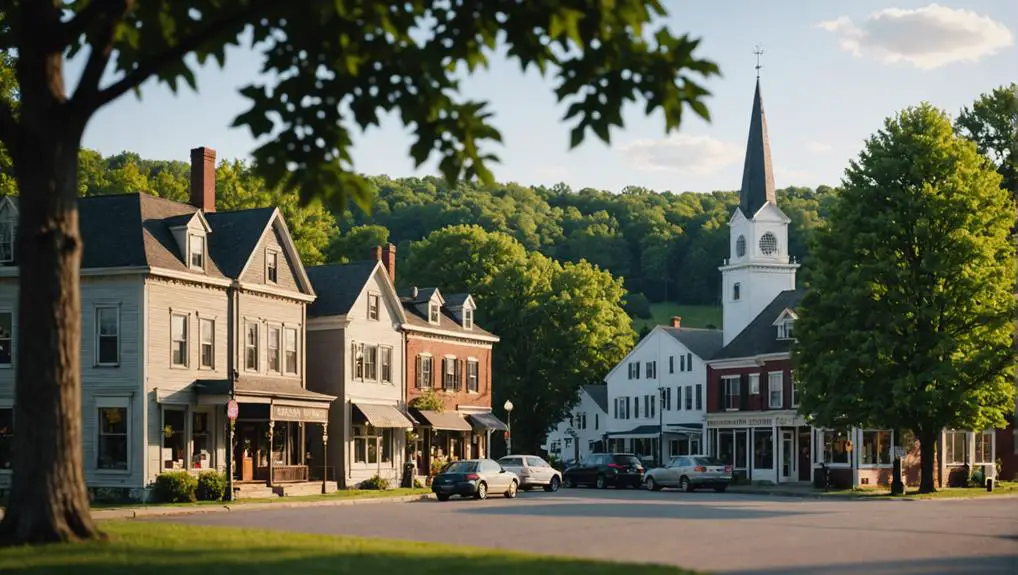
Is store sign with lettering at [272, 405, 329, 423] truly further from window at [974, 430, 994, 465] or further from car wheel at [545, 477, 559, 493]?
window at [974, 430, 994, 465]

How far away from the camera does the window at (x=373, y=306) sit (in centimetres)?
5803

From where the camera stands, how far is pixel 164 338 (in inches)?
1769

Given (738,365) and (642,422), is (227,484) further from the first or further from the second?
(642,422)

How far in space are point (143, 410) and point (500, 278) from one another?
43.8m

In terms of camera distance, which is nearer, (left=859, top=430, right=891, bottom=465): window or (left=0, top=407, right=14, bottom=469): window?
(left=0, top=407, right=14, bottom=469): window

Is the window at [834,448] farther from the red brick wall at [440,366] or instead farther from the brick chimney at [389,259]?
the brick chimney at [389,259]

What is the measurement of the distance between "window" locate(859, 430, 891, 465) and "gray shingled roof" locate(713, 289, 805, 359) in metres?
8.42

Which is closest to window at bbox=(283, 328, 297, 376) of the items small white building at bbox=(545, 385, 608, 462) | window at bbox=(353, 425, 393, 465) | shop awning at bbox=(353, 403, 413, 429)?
shop awning at bbox=(353, 403, 413, 429)

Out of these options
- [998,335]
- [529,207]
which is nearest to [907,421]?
[998,335]

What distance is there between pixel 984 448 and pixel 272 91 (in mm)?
61977

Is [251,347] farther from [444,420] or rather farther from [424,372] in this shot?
[444,420]

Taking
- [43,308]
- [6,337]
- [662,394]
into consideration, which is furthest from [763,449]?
[43,308]

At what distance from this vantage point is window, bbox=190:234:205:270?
46688mm

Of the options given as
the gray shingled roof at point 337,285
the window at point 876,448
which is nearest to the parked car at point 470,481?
the gray shingled roof at point 337,285
